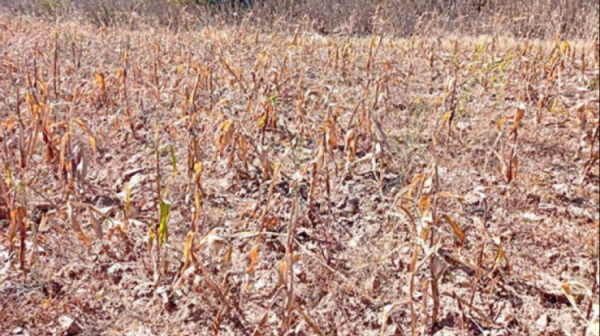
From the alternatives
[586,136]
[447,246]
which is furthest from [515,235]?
[586,136]

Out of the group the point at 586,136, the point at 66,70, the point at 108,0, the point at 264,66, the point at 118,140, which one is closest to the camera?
the point at 586,136

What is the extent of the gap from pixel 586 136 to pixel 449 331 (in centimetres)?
121

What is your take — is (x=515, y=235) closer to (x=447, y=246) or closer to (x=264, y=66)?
(x=447, y=246)

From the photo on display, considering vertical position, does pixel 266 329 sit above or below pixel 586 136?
→ below

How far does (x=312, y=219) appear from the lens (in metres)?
2.38

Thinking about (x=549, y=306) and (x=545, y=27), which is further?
(x=545, y=27)

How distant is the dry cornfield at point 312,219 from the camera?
179 cm

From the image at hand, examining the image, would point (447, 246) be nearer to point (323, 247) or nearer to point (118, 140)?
point (323, 247)

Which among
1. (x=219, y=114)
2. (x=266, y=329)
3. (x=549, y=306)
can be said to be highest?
(x=219, y=114)

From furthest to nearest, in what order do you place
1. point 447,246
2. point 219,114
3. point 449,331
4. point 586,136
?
point 219,114, point 586,136, point 447,246, point 449,331

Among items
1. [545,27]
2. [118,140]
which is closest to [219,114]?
[118,140]

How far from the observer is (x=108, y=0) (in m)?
10.5

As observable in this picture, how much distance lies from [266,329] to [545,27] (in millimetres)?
3827

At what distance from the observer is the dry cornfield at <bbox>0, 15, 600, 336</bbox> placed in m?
1.79
